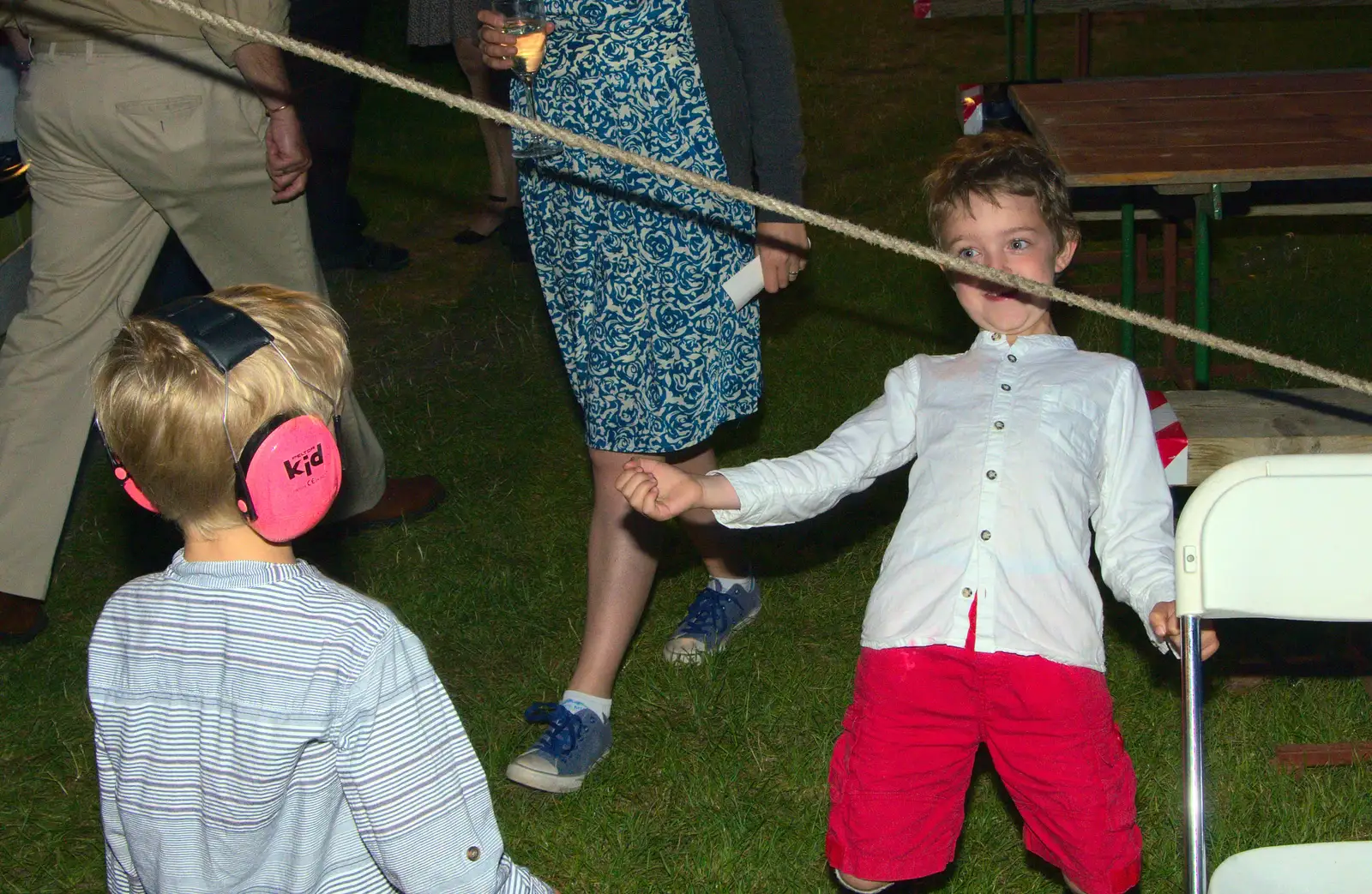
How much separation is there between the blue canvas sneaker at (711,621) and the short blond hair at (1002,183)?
145cm

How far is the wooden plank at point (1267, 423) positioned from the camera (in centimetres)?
314

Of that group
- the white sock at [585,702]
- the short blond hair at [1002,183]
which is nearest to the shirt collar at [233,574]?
the short blond hair at [1002,183]

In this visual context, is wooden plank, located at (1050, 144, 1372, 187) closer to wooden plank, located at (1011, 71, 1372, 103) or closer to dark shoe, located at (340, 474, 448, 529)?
wooden plank, located at (1011, 71, 1372, 103)

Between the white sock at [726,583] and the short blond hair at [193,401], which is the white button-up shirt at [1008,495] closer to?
the short blond hair at [193,401]

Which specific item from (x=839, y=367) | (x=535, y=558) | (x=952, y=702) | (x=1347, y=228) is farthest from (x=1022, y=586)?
(x=1347, y=228)

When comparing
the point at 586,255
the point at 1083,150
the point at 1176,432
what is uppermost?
the point at 1083,150

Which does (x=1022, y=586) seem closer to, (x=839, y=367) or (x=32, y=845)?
(x=32, y=845)

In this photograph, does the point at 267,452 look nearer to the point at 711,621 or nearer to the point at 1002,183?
the point at 1002,183

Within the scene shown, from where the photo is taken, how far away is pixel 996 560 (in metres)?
2.31

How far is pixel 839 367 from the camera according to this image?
545 cm

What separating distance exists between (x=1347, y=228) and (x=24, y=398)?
5.71 m

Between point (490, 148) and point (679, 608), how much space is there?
12.5ft

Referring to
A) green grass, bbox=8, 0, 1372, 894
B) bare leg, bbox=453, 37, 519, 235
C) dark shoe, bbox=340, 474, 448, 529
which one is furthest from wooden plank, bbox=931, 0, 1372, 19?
dark shoe, bbox=340, 474, 448, 529

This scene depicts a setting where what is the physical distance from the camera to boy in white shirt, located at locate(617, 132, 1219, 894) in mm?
2303
